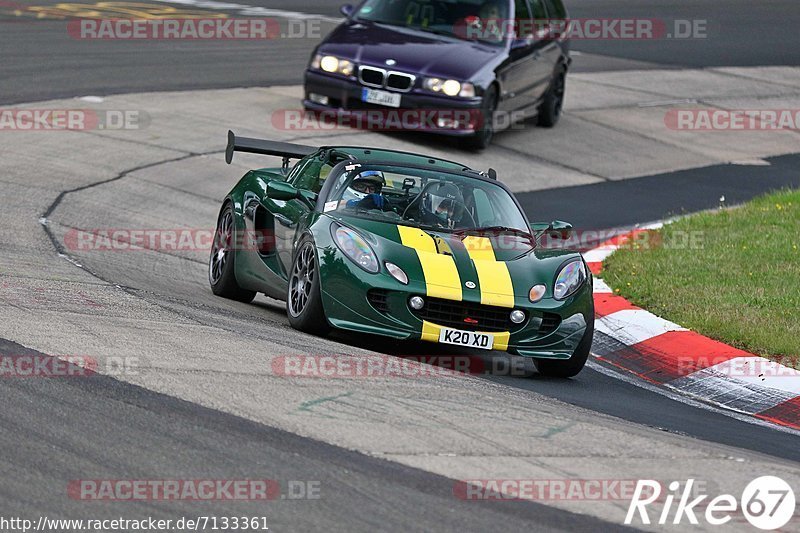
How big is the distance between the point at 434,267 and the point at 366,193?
3.67ft

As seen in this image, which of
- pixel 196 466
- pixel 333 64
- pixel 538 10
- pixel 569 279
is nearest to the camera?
pixel 196 466

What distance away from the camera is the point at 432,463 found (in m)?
5.85

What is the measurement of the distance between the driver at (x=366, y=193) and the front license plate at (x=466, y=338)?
4.44 feet

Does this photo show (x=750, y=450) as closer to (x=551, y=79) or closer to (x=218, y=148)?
(x=218, y=148)

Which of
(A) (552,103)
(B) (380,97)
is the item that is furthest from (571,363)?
(A) (552,103)

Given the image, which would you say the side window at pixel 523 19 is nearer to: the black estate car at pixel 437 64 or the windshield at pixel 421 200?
the black estate car at pixel 437 64

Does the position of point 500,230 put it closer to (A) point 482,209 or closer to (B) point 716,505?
(A) point 482,209

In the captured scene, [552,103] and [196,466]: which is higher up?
[196,466]

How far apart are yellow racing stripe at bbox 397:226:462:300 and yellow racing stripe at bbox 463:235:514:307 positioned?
163 mm

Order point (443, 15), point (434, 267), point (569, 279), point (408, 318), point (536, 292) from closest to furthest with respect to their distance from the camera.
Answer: point (408, 318)
point (434, 267)
point (536, 292)
point (569, 279)
point (443, 15)

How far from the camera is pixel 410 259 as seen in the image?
8.58 meters

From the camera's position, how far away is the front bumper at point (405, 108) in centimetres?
1646

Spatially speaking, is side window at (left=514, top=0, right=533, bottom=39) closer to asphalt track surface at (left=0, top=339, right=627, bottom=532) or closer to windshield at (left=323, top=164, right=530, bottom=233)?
windshield at (left=323, top=164, right=530, bottom=233)

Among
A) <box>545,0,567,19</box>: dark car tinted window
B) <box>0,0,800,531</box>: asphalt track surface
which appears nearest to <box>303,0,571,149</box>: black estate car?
<box>545,0,567,19</box>: dark car tinted window
